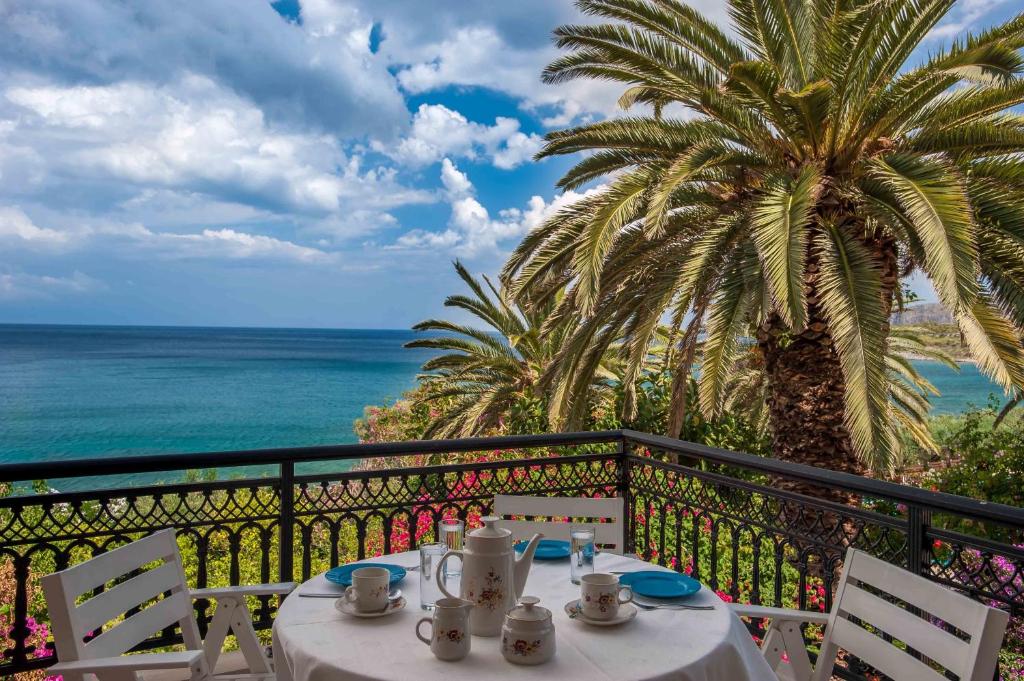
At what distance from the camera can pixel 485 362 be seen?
11.7 metres

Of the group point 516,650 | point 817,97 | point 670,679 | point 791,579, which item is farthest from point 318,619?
point 791,579

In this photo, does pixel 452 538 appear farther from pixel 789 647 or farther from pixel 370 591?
pixel 789 647

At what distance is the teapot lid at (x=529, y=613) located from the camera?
1.64 metres

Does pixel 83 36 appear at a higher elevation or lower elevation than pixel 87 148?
higher

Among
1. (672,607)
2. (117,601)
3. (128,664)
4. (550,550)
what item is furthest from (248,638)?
(672,607)

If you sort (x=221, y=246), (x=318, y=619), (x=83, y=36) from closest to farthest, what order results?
(x=318, y=619), (x=83, y=36), (x=221, y=246)

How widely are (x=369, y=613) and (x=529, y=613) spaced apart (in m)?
0.50

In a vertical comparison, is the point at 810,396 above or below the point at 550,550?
above

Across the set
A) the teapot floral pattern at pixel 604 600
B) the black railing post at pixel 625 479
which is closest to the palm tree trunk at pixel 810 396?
the black railing post at pixel 625 479

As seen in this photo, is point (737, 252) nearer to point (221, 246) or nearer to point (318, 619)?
point (318, 619)

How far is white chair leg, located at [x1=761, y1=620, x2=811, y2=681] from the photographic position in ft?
7.33

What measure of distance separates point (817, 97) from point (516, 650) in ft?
15.0

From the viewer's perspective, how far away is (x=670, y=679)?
1.60 meters

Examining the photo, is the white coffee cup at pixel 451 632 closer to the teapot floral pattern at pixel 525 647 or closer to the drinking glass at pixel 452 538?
the teapot floral pattern at pixel 525 647
